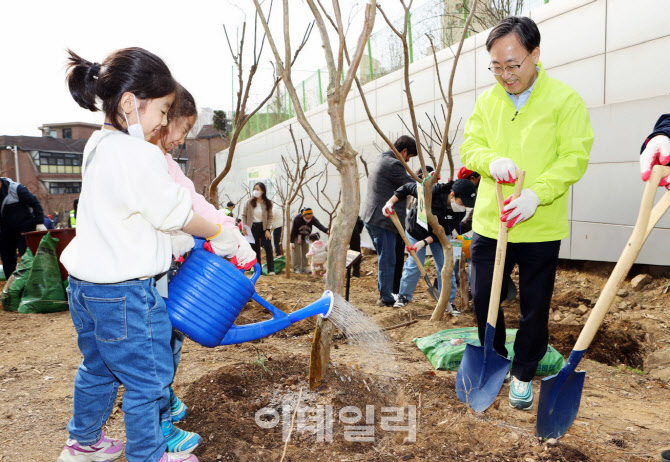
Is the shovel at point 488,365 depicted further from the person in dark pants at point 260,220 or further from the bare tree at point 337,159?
the person in dark pants at point 260,220

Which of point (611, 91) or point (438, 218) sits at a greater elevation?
point (611, 91)

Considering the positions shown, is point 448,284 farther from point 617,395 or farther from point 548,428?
point 548,428

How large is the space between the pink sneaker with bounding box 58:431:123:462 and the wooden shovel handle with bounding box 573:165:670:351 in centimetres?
182

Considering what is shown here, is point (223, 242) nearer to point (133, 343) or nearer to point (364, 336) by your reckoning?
point (133, 343)

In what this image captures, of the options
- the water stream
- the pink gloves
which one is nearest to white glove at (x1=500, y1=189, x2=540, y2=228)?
the water stream

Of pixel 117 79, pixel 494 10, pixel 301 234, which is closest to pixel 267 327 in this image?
pixel 117 79

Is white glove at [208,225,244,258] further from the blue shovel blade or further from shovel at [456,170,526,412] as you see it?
the blue shovel blade

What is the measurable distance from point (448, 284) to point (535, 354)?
161 cm

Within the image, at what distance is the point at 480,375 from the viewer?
87.8 inches

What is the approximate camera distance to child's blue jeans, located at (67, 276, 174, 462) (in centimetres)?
154

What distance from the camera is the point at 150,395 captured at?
1586 mm

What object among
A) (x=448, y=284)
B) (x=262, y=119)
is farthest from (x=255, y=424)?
(x=262, y=119)

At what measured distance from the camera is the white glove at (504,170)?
6.52 ft

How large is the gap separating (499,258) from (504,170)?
38 centimetres
